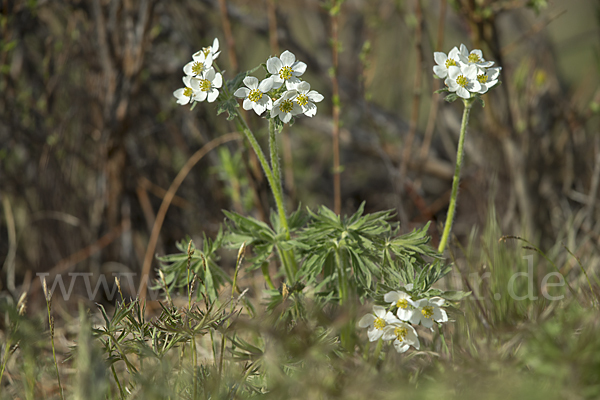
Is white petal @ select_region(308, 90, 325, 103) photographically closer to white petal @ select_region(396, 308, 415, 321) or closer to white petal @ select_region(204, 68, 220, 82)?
white petal @ select_region(204, 68, 220, 82)

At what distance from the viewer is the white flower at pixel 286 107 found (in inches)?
41.6

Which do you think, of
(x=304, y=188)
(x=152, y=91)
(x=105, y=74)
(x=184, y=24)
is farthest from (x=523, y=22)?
(x=105, y=74)

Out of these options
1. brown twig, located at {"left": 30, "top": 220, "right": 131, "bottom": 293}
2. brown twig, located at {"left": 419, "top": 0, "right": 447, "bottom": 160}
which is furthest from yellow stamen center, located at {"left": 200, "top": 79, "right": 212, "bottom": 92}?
brown twig, located at {"left": 30, "top": 220, "right": 131, "bottom": 293}

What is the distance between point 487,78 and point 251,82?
549mm

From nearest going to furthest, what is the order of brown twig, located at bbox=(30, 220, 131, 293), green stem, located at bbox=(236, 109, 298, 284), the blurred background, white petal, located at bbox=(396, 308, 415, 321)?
white petal, located at bbox=(396, 308, 415, 321) → green stem, located at bbox=(236, 109, 298, 284) → the blurred background → brown twig, located at bbox=(30, 220, 131, 293)

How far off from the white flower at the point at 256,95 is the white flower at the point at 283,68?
0.02 m

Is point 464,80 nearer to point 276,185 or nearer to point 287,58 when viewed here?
point 287,58

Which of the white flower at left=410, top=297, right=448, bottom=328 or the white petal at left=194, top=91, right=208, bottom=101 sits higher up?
the white petal at left=194, top=91, right=208, bottom=101

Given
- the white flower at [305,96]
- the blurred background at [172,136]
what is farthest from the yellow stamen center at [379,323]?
the blurred background at [172,136]

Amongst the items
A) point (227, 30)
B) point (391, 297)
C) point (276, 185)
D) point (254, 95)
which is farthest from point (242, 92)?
point (227, 30)

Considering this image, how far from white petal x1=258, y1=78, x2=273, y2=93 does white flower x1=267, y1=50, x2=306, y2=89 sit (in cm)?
1

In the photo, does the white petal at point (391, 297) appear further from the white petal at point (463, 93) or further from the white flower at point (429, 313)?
the white petal at point (463, 93)

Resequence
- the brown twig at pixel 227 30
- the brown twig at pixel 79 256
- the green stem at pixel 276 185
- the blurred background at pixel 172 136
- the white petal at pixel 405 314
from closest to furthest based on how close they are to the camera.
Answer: the white petal at pixel 405 314 → the green stem at pixel 276 185 → the brown twig at pixel 227 30 → the blurred background at pixel 172 136 → the brown twig at pixel 79 256

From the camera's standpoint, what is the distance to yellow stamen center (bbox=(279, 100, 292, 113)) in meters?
1.07
